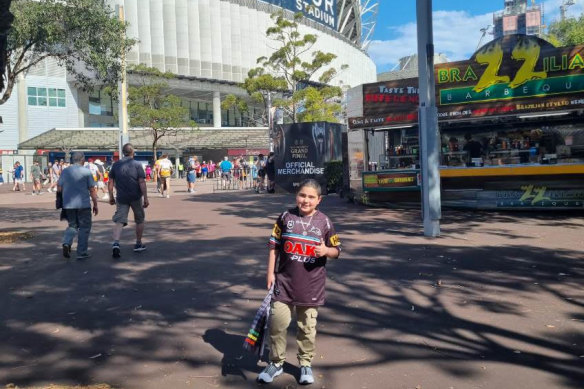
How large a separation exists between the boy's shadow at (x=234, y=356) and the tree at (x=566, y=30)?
Result: 41651 millimetres

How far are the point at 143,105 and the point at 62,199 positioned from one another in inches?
1414

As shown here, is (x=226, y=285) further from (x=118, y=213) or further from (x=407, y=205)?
(x=407, y=205)

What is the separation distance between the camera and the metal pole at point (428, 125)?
32.3 feet

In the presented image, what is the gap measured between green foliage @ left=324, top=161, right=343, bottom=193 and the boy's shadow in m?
15.5

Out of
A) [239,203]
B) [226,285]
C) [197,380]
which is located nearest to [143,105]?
[239,203]

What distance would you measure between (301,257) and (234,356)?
3.81ft

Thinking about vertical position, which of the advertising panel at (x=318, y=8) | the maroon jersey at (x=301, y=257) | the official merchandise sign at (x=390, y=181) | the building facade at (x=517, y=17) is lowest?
the maroon jersey at (x=301, y=257)

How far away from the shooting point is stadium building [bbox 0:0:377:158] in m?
50.2

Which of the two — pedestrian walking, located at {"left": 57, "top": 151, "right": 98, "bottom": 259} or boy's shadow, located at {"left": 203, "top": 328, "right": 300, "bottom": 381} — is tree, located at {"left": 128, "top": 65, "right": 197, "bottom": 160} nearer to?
pedestrian walking, located at {"left": 57, "top": 151, "right": 98, "bottom": 259}

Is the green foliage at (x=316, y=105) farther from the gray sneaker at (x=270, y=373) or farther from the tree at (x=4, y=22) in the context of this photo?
the gray sneaker at (x=270, y=373)

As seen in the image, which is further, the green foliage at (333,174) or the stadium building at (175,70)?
the stadium building at (175,70)

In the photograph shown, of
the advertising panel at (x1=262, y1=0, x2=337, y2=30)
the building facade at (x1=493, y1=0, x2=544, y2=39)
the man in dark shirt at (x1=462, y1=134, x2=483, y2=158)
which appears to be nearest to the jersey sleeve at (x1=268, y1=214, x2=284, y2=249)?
the man in dark shirt at (x1=462, y1=134, x2=483, y2=158)

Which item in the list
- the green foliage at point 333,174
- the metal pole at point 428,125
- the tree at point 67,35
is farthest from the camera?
the green foliage at point 333,174

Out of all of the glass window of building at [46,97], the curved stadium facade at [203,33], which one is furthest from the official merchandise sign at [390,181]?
the glass window of building at [46,97]
